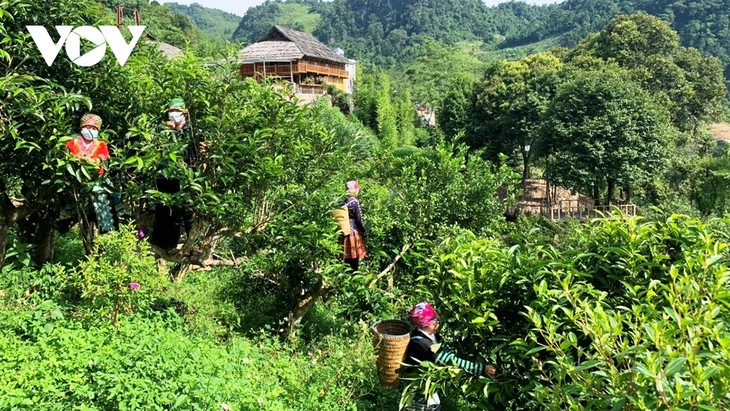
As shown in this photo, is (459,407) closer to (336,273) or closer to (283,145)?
(336,273)

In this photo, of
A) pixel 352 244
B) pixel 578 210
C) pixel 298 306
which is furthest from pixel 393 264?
pixel 578 210

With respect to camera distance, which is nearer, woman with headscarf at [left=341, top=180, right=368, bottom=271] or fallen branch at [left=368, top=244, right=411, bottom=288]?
woman with headscarf at [left=341, top=180, right=368, bottom=271]

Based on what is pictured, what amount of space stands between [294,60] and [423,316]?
28.6m

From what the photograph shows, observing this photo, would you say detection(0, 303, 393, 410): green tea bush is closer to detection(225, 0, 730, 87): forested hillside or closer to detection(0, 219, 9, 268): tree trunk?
detection(0, 219, 9, 268): tree trunk

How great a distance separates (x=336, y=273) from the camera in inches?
207

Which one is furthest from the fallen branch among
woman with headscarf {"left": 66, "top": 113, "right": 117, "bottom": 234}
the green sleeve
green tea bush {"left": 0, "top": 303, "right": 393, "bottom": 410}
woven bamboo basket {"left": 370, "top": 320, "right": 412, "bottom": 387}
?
woman with headscarf {"left": 66, "top": 113, "right": 117, "bottom": 234}

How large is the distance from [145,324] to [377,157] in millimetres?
6014

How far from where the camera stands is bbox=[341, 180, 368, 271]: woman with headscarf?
577 cm

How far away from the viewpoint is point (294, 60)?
30438mm

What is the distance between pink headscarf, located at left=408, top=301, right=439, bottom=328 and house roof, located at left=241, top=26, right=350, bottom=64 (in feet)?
91.5

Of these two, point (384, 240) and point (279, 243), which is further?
point (384, 240)

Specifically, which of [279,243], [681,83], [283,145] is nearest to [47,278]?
[279,243]

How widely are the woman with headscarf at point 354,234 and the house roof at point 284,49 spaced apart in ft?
84.4

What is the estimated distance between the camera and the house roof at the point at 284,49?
30.4 m
